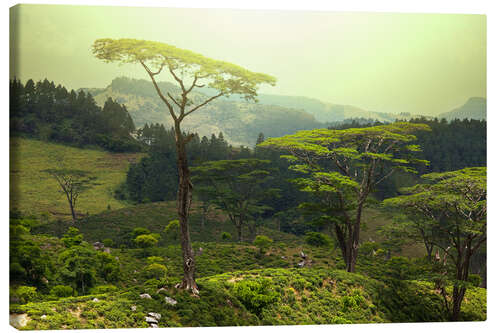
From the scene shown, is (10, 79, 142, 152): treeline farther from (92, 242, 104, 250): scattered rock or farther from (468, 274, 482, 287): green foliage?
(468, 274, 482, 287): green foliage

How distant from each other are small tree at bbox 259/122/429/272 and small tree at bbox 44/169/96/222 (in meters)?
5.27

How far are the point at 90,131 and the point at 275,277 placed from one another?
286 inches

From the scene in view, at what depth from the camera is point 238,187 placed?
15.3 metres

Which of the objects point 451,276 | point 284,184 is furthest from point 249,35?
point 451,276

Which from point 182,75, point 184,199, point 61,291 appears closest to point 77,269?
point 61,291

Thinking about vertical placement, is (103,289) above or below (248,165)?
below

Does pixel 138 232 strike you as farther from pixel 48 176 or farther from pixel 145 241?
pixel 48 176

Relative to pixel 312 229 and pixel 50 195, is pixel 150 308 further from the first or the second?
pixel 312 229

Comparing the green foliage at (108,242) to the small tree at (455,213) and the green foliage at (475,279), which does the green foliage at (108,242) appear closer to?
the small tree at (455,213)

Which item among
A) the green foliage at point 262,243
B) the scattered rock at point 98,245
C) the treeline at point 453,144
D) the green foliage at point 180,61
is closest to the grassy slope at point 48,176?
the scattered rock at point 98,245

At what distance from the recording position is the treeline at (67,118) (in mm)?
9375

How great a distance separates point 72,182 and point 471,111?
10.8 m

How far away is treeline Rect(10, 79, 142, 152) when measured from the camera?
9375 millimetres

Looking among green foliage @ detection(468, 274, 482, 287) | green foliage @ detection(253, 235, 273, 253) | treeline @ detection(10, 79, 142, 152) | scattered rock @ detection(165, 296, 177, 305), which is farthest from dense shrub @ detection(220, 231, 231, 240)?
green foliage @ detection(468, 274, 482, 287)
